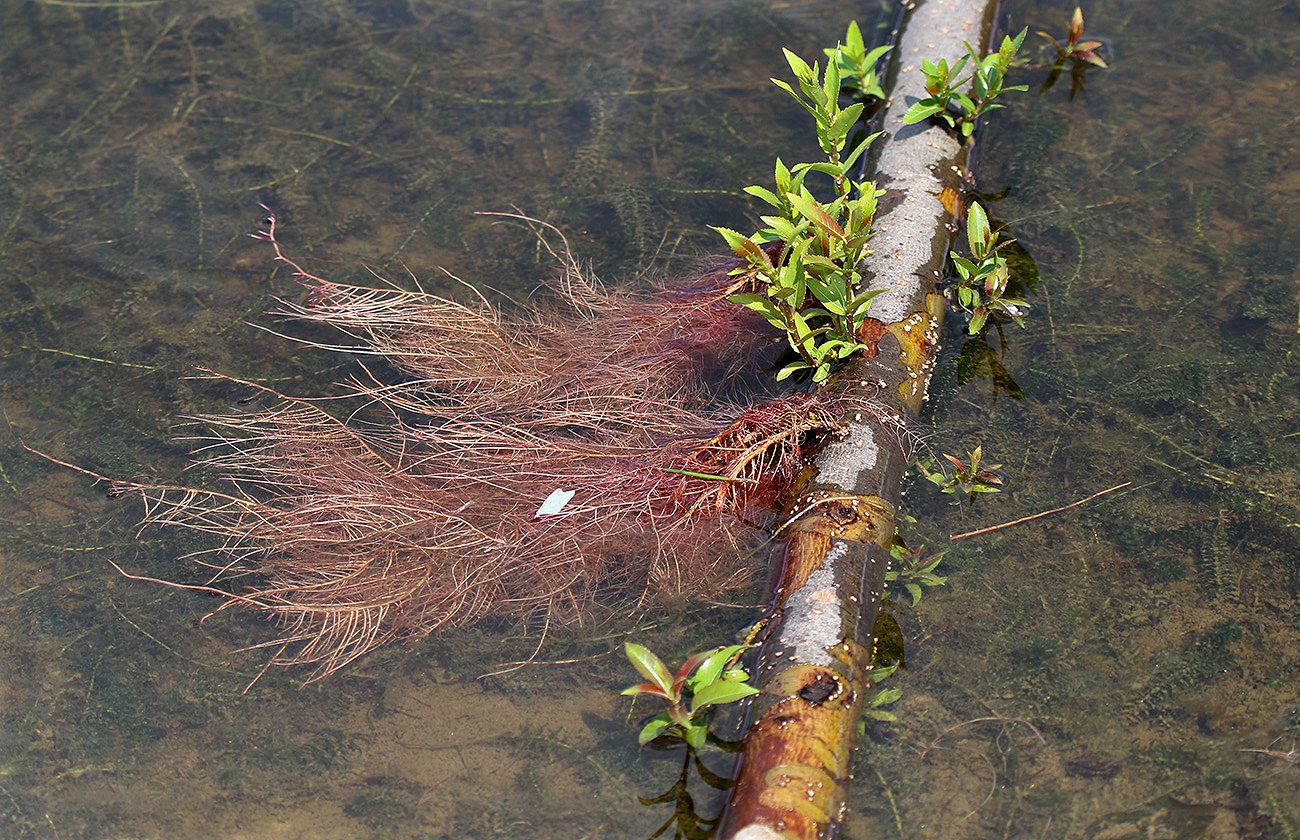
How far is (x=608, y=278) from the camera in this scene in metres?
4.14

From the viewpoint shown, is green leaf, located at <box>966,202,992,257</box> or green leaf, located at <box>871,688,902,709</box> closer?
green leaf, located at <box>871,688,902,709</box>

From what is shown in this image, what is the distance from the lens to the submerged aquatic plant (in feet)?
10.5

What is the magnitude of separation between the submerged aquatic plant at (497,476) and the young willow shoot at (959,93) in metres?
1.01

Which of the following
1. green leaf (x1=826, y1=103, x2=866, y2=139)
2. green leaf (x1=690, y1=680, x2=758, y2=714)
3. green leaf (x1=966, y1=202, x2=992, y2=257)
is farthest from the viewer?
green leaf (x1=966, y1=202, x2=992, y2=257)

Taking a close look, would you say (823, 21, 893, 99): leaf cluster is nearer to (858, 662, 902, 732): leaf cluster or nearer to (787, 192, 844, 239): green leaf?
(787, 192, 844, 239): green leaf

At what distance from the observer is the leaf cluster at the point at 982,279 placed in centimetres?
369

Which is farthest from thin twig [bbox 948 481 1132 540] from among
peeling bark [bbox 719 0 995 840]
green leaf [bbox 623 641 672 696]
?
green leaf [bbox 623 641 672 696]

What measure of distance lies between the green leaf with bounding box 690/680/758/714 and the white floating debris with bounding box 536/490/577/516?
28.7 inches

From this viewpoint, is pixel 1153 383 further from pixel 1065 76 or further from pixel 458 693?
pixel 458 693

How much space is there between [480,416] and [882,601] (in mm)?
1316

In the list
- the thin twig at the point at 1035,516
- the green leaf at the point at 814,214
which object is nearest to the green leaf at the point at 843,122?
the green leaf at the point at 814,214

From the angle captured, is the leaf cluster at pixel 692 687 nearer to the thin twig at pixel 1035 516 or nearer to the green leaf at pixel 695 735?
the green leaf at pixel 695 735

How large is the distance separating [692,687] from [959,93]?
2.53m

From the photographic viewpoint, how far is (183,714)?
3090mm
